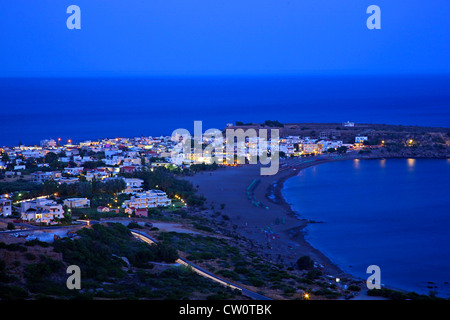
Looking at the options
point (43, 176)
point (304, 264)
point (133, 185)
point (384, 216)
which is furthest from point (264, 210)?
point (43, 176)

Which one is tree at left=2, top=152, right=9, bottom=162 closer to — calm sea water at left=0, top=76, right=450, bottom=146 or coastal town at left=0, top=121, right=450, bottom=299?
coastal town at left=0, top=121, right=450, bottom=299

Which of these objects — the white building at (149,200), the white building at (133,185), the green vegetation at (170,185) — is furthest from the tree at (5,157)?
the white building at (149,200)

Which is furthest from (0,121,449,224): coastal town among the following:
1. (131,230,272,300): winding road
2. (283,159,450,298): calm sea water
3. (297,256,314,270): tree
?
(297,256,314,270): tree

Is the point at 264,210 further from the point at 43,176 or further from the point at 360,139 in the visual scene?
the point at 360,139

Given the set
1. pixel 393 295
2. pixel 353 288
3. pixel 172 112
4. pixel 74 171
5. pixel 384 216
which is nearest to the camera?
pixel 393 295
